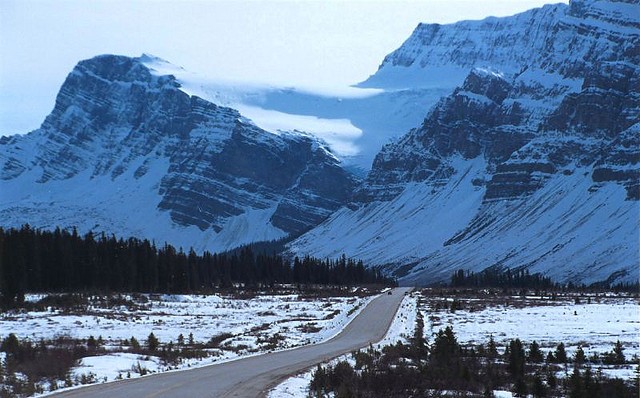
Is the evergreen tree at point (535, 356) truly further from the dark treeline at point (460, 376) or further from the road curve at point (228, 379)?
the road curve at point (228, 379)

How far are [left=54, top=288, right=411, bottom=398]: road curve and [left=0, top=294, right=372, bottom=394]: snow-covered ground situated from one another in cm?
173

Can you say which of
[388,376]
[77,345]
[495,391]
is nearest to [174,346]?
[77,345]

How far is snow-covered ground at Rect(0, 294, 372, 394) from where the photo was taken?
4019 centimetres

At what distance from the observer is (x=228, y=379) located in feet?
114

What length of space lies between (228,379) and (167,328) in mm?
27956

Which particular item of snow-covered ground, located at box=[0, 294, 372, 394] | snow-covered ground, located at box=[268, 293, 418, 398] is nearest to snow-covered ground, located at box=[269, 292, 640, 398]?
snow-covered ground, located at box=[268, 293, 418, 398]

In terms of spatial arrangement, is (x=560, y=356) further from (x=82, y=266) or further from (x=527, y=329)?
(x=82, y=266)

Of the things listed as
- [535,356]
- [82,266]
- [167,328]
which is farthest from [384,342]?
[82,266]

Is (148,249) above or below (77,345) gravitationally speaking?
Answer: above

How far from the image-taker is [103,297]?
92.1 metres

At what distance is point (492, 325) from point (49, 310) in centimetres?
3351

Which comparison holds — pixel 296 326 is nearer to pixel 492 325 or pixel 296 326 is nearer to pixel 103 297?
pixel 492 325

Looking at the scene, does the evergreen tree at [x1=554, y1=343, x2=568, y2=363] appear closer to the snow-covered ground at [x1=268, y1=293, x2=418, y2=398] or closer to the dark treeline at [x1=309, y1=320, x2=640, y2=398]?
the dark treeline at [x1=309, y1=320, x2=640, y2=398]

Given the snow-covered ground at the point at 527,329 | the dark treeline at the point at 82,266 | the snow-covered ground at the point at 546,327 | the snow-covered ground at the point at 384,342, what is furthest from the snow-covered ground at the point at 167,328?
the snow-covered ground at the point at 546,327
